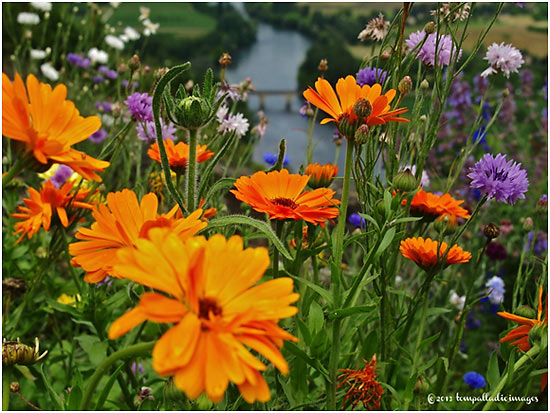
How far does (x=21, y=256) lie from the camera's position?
138 cm

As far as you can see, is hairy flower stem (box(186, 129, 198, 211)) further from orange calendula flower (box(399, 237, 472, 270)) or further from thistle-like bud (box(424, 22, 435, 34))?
thistle-like bud (box(424, 22, 435, 34))

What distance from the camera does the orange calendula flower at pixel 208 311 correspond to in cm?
32

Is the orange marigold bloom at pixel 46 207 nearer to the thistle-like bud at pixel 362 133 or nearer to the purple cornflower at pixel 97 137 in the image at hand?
Answer: the thistle-like bud at pixel 362 133

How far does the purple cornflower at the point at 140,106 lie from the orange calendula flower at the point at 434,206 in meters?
0.48

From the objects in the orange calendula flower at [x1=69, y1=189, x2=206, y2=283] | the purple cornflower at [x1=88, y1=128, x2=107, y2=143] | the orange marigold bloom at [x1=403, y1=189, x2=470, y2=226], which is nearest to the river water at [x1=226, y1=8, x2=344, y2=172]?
the purple cornflower at [x1=88, y1=128, x2=107, y2=143]

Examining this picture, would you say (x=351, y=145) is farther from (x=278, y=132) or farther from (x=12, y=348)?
(x=278, y=132)

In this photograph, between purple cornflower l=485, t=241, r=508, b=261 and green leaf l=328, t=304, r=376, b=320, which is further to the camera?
purple cornflower l=485, t=241, r=508, b=261

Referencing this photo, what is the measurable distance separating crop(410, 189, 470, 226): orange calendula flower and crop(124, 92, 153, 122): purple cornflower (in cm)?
48

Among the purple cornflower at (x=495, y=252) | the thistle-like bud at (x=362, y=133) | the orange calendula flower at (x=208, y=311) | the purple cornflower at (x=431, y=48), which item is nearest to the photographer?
the orange calendula flower at (x=208, y=311)

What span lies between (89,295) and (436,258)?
0.55 meters

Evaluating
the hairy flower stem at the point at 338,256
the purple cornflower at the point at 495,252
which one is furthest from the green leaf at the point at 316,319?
the purple cornflower at the point at 495,252

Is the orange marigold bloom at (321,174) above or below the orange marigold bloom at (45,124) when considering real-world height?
below

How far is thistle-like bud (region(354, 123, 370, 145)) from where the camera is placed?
1.82ft

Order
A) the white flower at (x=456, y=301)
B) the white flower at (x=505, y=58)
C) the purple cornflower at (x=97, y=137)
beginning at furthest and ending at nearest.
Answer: the purple cornflower at (x=97, y=137), the white flower at (x=456, y=301), the white flower at (x=505, y=58)
